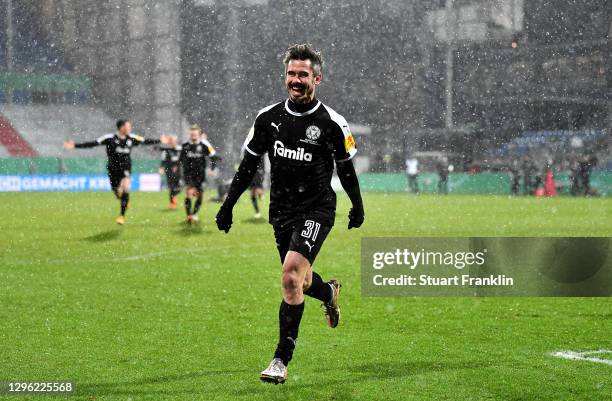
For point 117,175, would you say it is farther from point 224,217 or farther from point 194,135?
point 224,217

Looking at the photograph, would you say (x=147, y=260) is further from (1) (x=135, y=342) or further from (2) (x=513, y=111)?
(2) (x=513, y=111)

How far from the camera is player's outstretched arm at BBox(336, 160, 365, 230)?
17.3 ft

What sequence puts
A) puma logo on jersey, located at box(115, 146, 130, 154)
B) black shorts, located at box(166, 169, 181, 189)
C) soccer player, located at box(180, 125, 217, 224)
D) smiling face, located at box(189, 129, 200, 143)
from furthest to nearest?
1. black shorts, located at box(166, 169, 181, 189)
2. soccer player, located at box(180, 125, 217, 224)
3. smiling face, located at box(189, 129, 200, 143)
4. puma logo on jersey, located at box(115, 146, 130, 154)

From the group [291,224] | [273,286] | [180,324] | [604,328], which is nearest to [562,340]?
[604,328]

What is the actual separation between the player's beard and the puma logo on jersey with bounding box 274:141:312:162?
290mm

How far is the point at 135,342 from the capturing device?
5.96 m

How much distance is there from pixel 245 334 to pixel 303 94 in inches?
87.5

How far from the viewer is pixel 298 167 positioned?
5.11m

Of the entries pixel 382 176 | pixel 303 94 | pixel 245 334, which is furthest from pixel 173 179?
pixel 382 176

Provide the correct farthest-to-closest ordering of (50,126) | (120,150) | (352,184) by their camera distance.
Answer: (50,126)
(120,150)
(352,184)

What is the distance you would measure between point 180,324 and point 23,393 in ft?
7.55

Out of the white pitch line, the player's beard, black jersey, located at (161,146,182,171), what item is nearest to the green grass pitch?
the white pitch line

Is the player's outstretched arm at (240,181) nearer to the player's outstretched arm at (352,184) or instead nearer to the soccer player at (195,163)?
the player's outstretched arm at (352,184)

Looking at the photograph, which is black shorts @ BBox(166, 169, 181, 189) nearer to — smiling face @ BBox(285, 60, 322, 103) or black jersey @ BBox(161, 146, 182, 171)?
black jersey @ BBox(161, 146, 182, 171)
